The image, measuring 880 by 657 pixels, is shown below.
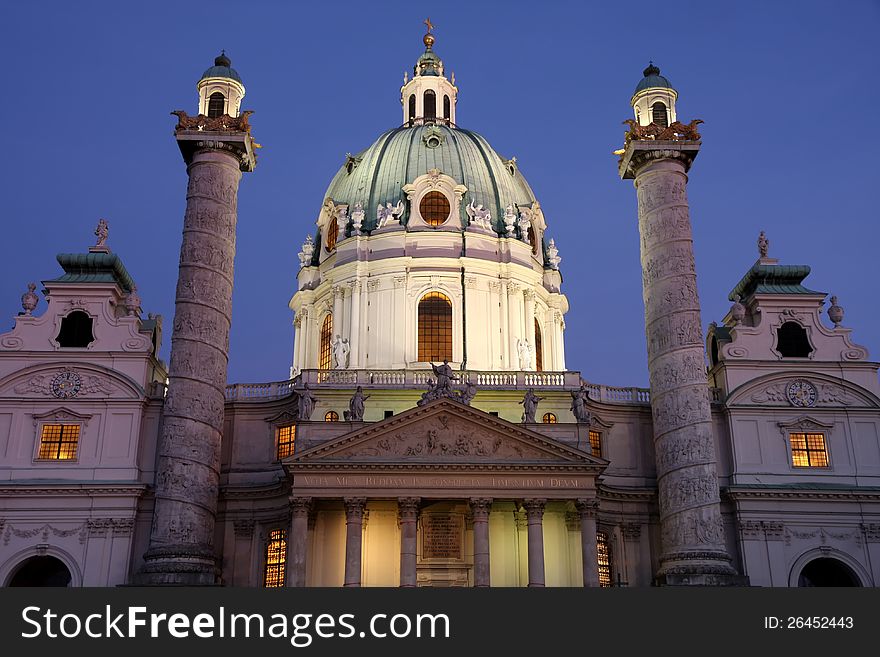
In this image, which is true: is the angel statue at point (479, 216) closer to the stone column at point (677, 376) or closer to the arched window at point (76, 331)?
the stone column at point (677, 376)

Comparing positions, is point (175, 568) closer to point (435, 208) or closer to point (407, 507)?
point (407, 507)

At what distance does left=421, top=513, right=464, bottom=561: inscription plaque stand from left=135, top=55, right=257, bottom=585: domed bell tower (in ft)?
28.2

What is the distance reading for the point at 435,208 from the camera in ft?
177

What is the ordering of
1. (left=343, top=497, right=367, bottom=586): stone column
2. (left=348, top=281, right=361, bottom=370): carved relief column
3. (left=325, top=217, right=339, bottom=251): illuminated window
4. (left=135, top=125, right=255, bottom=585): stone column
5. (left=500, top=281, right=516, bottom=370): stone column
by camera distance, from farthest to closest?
(left=325, top=217, right=339, bottom=251): illuminated window < (left=500, top=281, right=516, bottom=370): stone column < (left=348, top=281, right=361, bottom=370): carved relief column < (left=343, top=497, right=367, bottom=586): stone column < (left=135, top=125, right=255, bottom=585): stone column

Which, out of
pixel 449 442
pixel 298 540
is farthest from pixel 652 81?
pixel 298 540

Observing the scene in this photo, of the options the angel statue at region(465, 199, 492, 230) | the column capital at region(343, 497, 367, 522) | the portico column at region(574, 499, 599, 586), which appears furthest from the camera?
the angel statue at region(465, 199, 492, 230)

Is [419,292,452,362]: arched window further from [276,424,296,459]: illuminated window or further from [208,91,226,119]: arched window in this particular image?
[208,91,226,119]: arched window

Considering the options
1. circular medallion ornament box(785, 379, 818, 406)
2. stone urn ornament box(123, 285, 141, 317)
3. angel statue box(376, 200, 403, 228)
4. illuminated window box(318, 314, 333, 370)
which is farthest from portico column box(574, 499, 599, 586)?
stone urn ornament box(123, 285, 141, 317)

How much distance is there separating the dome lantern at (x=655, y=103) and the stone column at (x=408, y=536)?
62.4 feet

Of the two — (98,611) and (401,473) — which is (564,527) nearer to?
(401,473)

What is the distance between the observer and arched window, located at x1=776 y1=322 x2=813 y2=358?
147 feet

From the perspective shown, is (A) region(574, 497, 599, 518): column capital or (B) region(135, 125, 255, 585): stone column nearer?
(B) region(135, 125, 255, 585): stone column

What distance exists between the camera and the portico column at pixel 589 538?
3816 centimetres

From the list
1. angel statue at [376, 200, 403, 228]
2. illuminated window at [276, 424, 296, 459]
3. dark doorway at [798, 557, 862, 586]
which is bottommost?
dark doorway at [798, 557, 862, 586]
